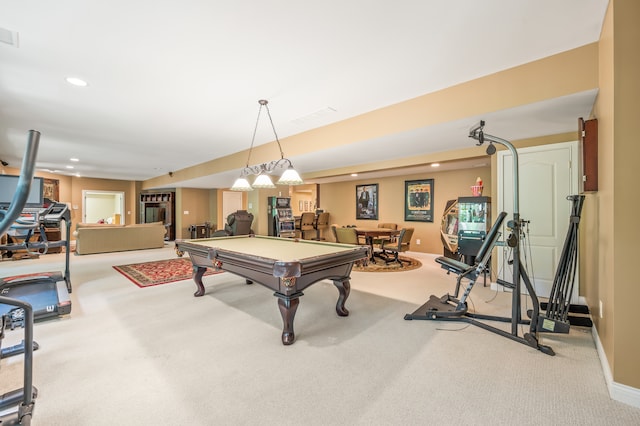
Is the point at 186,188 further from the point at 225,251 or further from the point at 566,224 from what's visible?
the point at 566,224

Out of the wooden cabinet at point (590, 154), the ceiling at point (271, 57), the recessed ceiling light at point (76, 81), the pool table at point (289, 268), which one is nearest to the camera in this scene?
the ceiling at point (271, 57)

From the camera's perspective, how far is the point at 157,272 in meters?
5.23

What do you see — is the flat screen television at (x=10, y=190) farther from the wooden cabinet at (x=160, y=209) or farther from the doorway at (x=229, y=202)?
the doorway at (x=229, y=202)

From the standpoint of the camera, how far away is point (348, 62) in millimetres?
2543

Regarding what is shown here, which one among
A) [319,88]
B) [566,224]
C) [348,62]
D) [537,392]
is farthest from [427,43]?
[566,224]

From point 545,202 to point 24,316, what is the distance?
202 inches

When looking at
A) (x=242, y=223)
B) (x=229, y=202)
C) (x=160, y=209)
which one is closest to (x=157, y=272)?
(x=242, y=223)

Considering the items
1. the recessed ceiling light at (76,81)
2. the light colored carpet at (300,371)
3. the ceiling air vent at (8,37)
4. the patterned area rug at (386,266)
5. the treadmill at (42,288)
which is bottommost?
the light colored carpet at (300,371)

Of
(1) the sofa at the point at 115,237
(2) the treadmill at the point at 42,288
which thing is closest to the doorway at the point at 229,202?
(1) the sofa at the point at 115,237

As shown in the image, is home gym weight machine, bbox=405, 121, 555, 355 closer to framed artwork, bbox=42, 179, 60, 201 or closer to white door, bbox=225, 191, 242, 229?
white door, bbox=225, 191, 242, 229

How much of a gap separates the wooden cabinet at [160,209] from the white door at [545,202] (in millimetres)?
11087

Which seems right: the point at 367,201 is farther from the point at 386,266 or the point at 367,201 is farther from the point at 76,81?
the point at 76,81

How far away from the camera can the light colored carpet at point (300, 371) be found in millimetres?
1653

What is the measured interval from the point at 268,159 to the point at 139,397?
4271 mm
